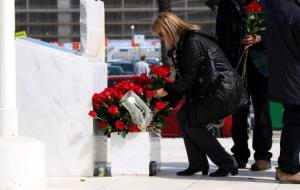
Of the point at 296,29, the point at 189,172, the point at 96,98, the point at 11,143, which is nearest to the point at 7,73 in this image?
the point at 11,143

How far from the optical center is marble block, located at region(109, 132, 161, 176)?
26.3ft

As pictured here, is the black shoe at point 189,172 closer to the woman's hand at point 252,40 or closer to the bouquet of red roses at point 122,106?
the bouquet of red roses at point 122,106

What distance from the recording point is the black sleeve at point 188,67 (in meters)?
7.56

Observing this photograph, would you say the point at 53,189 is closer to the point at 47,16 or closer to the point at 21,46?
the point at 21,46

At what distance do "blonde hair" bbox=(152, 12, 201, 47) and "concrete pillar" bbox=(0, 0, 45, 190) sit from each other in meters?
1.63

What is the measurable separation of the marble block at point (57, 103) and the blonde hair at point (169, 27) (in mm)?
846

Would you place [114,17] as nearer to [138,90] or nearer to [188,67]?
[138,90]

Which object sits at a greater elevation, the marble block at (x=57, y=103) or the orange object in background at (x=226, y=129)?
the marble block at (x=57, y=103)

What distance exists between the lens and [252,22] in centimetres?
823

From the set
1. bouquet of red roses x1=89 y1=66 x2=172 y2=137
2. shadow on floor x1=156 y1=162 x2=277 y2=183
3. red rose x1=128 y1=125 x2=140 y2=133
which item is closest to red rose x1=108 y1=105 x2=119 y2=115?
bouquet of red roses x1=89 y1=66 x2=172 y2=137

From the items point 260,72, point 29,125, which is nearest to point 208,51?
point 260,72

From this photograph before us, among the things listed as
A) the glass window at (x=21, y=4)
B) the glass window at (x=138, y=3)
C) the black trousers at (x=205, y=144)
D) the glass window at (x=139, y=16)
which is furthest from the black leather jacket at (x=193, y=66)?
the glass window at (x=21, y=4)

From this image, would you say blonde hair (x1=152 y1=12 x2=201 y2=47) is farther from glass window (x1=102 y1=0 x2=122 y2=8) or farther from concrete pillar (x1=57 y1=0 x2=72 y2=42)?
glass window (x1=102 y1=0 x2=122 y2=8)

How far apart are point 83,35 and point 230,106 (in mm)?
1883
